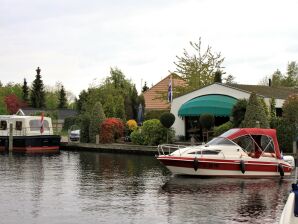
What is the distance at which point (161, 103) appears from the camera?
6838 centimetres

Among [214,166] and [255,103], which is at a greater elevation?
[255,103]

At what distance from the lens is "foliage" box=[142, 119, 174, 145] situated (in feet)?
139

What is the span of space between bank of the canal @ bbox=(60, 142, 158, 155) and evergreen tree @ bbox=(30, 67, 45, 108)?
193 ft

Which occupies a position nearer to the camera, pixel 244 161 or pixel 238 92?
pixel 244 161

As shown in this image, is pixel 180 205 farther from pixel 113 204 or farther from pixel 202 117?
pixel 202 117

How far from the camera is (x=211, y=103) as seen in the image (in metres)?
43.2

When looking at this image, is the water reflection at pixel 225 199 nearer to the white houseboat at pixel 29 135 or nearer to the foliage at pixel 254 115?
the foliage at pixel 254 115

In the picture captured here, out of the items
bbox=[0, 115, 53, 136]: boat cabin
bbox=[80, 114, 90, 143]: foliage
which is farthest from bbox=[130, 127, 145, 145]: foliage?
bbox=[0, 115, 53, 136]: boat cabin

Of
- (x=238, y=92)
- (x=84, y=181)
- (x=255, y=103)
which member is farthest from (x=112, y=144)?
(x=84, y=181)

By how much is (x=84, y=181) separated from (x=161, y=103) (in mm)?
43857

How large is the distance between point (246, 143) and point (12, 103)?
79500 mm

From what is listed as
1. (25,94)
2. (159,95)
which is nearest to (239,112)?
(159,95)

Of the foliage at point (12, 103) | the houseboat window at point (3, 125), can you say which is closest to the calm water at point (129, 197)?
the houseboat window at point (3, 125)

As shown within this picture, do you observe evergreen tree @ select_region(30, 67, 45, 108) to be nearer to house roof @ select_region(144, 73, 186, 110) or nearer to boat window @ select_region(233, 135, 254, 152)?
A: house roof @ select_region(144, 73, 186, 110)
